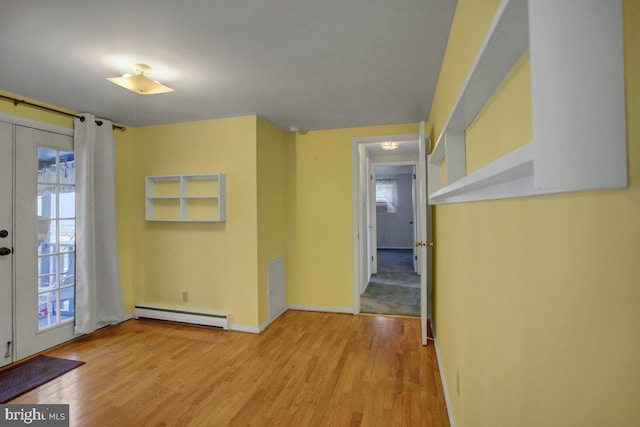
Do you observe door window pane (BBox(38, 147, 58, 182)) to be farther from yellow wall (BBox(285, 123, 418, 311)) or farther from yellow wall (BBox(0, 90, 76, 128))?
yellow wall (BBox(285, 123, 418, 311))

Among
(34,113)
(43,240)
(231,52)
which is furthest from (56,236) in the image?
(231,52)

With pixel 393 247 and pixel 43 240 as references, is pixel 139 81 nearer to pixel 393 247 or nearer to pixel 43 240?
pixel 43 240

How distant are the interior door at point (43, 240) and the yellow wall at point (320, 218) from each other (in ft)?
8.01

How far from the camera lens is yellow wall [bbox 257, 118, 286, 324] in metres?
3.52

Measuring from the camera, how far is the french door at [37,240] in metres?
2.77

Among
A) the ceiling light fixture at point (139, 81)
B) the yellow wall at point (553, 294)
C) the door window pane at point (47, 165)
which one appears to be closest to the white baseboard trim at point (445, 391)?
the yellow wall at point (553, 294)

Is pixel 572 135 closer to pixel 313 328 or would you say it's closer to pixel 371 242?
pixel 313 328

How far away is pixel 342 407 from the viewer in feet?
6.91

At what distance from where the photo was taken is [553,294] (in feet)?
2.11

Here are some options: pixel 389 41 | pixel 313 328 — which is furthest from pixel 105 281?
pixel 389 41

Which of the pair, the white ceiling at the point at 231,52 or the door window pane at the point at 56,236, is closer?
the white ceiling at the point at 231,52

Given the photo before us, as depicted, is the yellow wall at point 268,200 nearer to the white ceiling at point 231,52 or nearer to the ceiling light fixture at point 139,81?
the white ceiling at point 231,52

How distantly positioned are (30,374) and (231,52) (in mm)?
3051

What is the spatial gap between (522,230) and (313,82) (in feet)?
7.18
